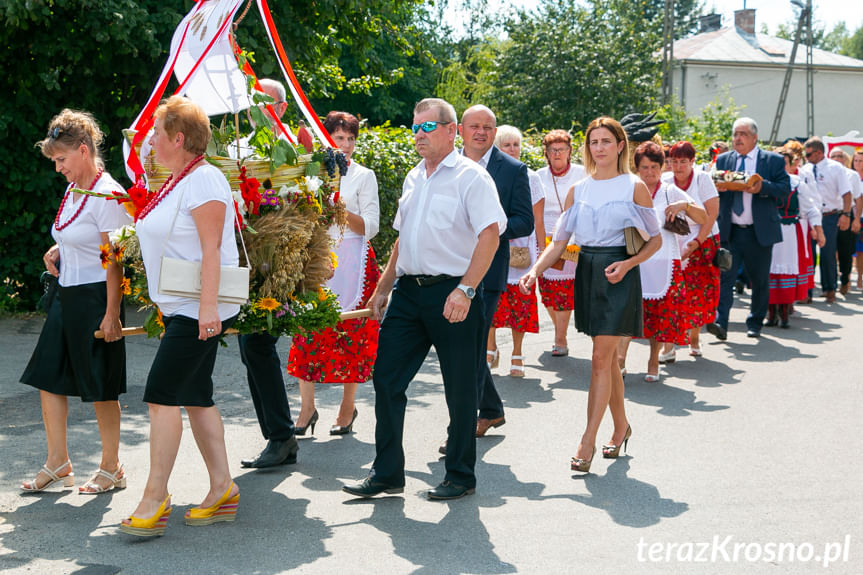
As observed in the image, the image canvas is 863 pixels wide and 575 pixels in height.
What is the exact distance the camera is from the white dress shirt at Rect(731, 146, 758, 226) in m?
10.8

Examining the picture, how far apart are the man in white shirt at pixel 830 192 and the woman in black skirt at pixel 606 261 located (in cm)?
938

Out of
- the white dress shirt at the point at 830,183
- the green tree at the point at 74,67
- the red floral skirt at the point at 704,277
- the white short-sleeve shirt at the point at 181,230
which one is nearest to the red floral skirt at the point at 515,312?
the red floral skirt at the point at 704,277

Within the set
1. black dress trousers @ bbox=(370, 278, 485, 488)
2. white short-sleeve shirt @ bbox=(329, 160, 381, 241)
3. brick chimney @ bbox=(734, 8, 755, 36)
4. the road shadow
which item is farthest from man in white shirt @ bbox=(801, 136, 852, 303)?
brick chimney @ bbox=(734, 8, 755, 36)

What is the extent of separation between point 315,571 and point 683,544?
1.65 metres

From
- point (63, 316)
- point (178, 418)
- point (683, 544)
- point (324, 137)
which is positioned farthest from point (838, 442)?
point (63, 316)

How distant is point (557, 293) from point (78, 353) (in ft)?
17.4

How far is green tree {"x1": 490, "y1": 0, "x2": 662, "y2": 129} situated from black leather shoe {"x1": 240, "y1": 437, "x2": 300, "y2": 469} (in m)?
32.7

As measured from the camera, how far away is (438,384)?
8.29m

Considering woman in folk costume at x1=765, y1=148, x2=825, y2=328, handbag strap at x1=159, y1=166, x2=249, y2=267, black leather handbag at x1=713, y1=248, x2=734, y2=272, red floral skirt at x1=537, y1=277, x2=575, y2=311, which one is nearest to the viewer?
handbag strap at x1=159, y1=166, x2=249, y2=267

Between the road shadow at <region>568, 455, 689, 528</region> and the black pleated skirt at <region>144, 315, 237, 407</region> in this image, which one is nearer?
the black pleated skirt at <region>144, 315, 237, 407</region>

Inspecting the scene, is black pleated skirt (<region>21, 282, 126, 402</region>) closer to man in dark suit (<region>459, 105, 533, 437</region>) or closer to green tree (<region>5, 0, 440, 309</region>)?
man in dark suit (<region>459, 105, 533, 437</region>)

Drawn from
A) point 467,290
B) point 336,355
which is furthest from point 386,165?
point 467,290

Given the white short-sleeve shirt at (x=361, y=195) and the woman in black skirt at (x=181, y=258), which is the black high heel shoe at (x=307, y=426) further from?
the woman in black skirt at (x=181, y=258)

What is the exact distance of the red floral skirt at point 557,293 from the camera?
9.46m
